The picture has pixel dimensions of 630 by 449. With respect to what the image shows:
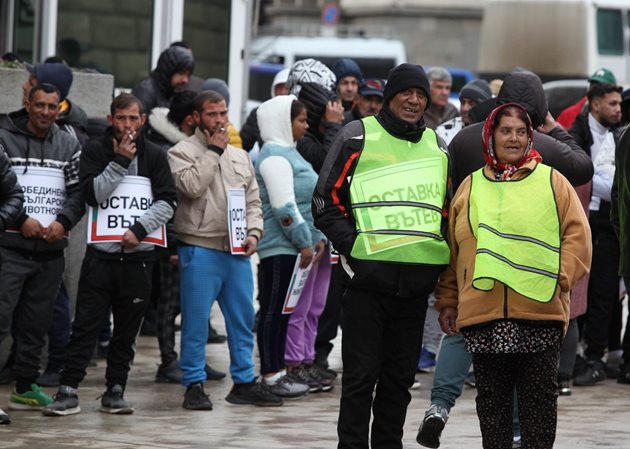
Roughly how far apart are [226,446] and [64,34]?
877 centimetres

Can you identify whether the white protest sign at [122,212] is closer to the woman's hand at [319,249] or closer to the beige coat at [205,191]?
the beige coat at [205,191]

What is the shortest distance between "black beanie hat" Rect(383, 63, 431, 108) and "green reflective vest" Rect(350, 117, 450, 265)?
21cm

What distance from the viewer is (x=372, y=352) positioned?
24.4 feet

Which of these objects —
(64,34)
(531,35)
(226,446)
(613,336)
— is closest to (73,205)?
(226,446)

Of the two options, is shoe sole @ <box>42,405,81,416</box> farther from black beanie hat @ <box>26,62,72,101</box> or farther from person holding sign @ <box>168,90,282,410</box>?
black beanie hat @ <box>26,62,72,101</box>

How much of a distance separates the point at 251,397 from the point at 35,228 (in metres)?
1.69

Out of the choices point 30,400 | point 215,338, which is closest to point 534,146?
point 30,400

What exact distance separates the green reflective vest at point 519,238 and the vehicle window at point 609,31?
92.0ft

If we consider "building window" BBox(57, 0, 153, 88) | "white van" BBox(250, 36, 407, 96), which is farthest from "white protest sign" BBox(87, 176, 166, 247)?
"white van" BBox(250, 36, 407, 96)

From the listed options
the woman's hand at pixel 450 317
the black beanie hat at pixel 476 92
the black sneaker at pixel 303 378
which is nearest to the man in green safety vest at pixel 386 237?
the woman's hand at pixel 450 317

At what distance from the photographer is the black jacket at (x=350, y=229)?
733 centimetres

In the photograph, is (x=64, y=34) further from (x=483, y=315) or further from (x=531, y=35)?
(x=531, y=35)

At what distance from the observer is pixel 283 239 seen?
9.84 metres

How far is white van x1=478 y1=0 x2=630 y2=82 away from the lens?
33750 mm
